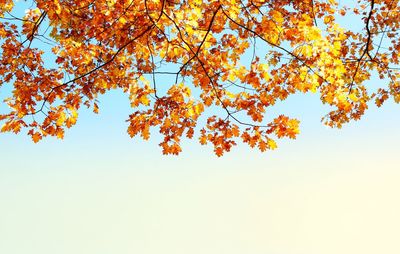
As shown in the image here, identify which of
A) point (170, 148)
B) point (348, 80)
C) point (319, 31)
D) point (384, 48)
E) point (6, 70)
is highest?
point (384, 48)

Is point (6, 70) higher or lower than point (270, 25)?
lower

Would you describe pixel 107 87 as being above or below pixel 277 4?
below

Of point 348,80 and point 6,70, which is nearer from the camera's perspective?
point 6,70

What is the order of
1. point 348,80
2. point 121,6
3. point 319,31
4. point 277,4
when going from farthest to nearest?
point 348,80
point 277,4
point 121,6
point 319,31

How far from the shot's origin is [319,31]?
6320mm

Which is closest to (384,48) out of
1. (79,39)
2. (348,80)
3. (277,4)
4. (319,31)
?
(348,80)

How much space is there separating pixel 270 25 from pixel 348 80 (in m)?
4.78

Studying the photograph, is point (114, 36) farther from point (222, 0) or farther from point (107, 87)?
point (222, 0)

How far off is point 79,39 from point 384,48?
7.93 m

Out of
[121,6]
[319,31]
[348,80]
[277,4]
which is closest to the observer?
[319,31]

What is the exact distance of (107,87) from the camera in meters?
7.75

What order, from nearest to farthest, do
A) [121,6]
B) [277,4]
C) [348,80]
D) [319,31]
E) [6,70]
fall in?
[319,31] < [121,6] < [6,70] < [277,4] < [348,80]

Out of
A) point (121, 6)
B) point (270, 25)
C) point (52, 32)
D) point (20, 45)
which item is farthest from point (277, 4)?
point (20, 45)

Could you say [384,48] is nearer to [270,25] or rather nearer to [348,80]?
[348,80]
